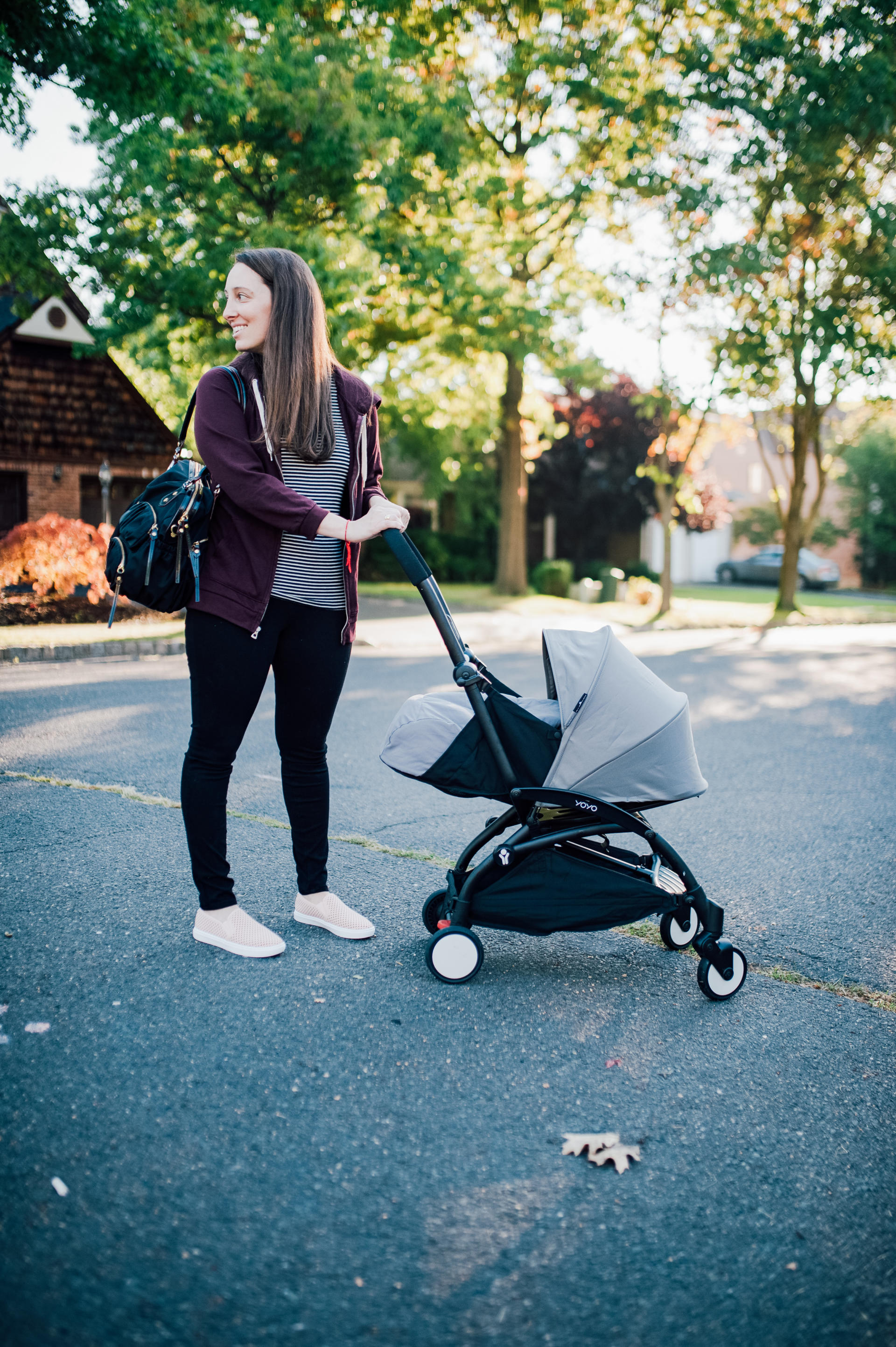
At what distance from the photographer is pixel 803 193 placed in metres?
18.4

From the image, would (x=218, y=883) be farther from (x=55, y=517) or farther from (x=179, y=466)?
(x=55, y=517)

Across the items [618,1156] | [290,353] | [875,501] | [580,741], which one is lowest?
[618,1156]

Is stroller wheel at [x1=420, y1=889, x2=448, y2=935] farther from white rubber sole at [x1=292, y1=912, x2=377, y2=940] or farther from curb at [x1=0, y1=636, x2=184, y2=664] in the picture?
curb at [x1=0, y1=636, x2=184, y2=664]

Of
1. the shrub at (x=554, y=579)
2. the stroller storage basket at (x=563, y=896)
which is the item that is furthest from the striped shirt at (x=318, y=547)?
the shrub at (x=554, y=579)

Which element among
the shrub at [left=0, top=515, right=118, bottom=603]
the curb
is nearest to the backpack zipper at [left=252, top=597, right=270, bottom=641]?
the curb

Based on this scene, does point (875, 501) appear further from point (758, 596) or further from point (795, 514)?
point (795, 514)

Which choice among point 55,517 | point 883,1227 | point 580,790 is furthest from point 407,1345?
point 55,517

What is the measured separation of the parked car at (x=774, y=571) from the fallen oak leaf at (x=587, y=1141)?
3488 centimetres

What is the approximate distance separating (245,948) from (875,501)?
41.7 metres

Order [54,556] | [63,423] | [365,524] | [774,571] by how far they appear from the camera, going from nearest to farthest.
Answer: [365,524] < [54,556] < [63,423] < [774,571]

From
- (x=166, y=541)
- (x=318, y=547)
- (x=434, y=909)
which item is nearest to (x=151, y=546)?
(x=166, y=541)

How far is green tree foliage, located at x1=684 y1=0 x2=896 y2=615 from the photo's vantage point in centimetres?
1664

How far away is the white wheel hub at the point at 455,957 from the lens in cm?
301

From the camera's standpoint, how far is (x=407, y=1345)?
1.68 m
